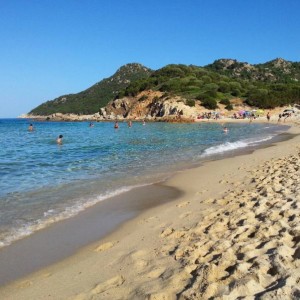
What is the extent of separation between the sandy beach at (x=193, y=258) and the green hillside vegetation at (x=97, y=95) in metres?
145

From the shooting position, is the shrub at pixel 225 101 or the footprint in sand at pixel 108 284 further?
the shrub at pixel 225 101

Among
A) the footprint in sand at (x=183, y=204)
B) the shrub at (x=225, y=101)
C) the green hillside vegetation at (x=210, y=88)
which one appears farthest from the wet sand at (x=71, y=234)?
the shrub at (x=225, y=101)

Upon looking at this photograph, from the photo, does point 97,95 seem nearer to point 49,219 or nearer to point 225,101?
point 225,101

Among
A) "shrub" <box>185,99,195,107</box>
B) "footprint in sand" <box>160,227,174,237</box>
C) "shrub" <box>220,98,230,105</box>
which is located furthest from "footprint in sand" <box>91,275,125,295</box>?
"shrub" <box>220,98,230,105</box>

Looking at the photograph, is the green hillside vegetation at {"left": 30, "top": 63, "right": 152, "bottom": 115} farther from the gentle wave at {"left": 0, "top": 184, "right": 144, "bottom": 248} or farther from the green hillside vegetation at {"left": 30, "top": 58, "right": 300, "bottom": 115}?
the gentle wave at {"left": 0, "top": 184, "right": 144, "bottom": 248}

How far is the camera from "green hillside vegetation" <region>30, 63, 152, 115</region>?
158387 mm

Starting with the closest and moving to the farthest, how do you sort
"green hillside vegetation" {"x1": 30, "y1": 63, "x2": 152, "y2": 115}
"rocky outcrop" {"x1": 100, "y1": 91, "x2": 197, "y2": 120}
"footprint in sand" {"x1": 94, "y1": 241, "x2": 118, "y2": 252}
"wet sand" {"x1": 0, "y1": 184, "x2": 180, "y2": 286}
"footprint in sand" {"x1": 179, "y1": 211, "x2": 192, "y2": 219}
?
"wet sand" {"x1": 0, "y1": 184, "x2": 180, "y2": 286} < "footprint in sand" {"x1": 94, "y1": 241, "x2": 118, "y2": 252} < "footprint in sand" {"x1": 179, "y1": 211, "x2": 192, "y2": 219} < "rocky outcrop" {"x1": 100, "y1": 91, "x2": 197, "y2": 120} < "green hillside vegetation" {"x1": 30, "y1": 63, "x2": 152, "y2": 115}

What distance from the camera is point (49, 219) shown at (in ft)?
25.1

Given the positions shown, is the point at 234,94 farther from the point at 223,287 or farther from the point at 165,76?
the point at 223,287

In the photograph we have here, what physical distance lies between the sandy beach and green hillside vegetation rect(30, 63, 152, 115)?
145 m

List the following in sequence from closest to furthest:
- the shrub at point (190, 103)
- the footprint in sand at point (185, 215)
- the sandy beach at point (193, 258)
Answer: the sandy beach at point (193, 258) < the footprint in sand at point (185, 215) < the shrub at point (190, 103)

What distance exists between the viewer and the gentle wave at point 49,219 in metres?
6.55

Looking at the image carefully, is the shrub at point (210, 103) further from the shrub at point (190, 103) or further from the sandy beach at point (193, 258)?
the sandy beach at point (193, 258)

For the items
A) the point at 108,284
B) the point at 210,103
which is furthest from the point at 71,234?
the point at 210,103
